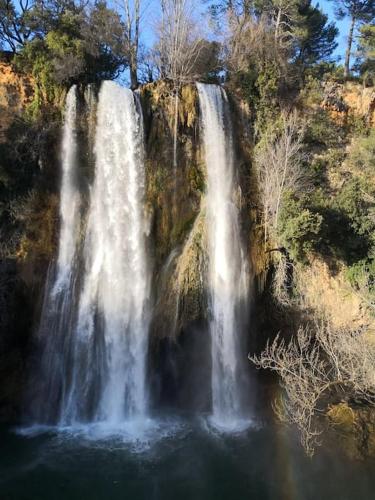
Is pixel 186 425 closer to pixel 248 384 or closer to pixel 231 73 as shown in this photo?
pixel 248 384

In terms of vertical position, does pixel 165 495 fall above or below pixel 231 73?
below

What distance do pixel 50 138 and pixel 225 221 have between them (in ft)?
26.7

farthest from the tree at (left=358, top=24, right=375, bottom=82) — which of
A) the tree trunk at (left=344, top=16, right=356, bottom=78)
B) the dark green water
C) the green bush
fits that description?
the dark green water

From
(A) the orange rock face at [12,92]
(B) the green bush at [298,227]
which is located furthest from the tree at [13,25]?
(B) the green bush at [298,227]

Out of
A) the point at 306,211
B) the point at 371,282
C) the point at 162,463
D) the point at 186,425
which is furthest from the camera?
the point at 371,282

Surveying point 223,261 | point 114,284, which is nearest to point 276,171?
point 223,261

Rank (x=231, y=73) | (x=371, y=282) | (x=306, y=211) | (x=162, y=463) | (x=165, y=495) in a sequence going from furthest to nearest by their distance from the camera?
(x=231, y=73) < (x=371, y=282) < (x=306, y=211) < (x=162, y=463) < (x=165, y=495)

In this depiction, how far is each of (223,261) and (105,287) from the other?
4.91 meters

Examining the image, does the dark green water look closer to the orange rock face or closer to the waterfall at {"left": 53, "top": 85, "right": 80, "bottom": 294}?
the waterfall at {"left": 53, "top": 85, "right": 80, "bottom": 294}

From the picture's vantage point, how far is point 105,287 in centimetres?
1655

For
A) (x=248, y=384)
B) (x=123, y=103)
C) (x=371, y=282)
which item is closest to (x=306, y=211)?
(x=371, y=282)

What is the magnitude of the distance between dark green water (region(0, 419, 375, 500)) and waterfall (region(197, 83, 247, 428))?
7.06 ft

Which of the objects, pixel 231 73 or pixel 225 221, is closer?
pixel 225 221

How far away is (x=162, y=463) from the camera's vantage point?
41.2 ft
